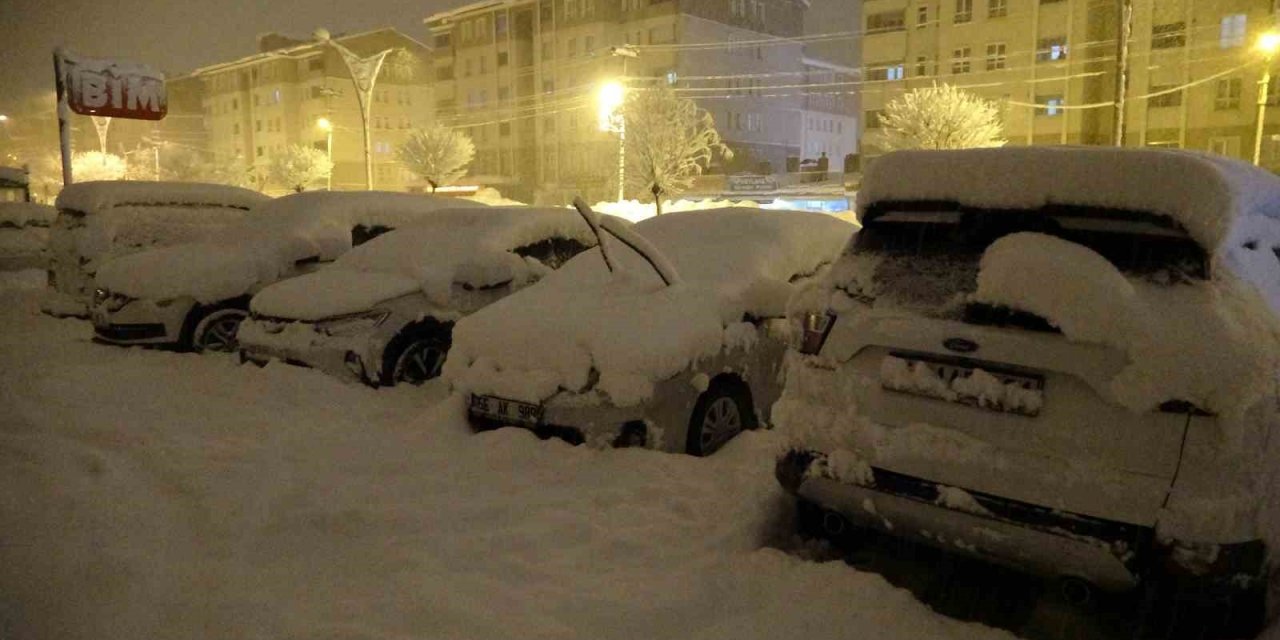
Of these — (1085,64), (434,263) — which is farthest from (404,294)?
(1085,64)

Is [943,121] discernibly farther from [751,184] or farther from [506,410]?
[506,410]

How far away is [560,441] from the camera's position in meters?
4.84

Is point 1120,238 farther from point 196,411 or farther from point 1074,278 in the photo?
point 196,411

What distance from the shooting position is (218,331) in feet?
27.0

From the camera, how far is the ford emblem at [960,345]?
2.82 metres

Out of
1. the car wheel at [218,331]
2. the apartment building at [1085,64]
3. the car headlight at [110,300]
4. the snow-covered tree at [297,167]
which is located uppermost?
the apartment building at [1085,64]

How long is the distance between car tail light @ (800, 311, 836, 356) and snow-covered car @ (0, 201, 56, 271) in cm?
1653

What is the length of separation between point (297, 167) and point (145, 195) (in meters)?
53.1

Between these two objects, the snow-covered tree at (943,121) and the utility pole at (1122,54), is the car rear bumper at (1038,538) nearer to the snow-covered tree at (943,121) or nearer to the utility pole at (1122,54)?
→ the utility pole at (1122,54)

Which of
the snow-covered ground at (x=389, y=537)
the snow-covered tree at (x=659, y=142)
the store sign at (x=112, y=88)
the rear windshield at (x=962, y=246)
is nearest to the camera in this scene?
the rear windshield at (x=962, y=246)

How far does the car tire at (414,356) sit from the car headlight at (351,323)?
214 mm

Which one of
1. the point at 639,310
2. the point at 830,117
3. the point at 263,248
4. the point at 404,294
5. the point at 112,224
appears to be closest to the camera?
the point at 639,310

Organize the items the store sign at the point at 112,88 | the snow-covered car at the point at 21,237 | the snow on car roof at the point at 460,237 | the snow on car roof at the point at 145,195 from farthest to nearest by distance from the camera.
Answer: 1. the store sign at the point at 112,88
2. the snow-covered car at the point at 21,237
3. the snow on car roof at the point at 145,195
4. the snow on car roof at the point at 460,237

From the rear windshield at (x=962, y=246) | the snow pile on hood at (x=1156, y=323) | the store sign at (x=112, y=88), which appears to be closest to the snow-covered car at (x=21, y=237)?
the store sign at (x=112, y=88)
